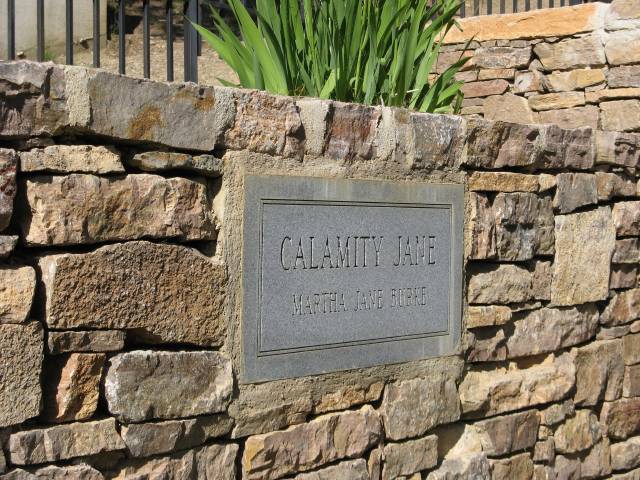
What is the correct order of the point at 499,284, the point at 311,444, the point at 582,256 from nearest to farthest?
1. the point at 311,444
2. the point at 499,284
3. the point at 582,256

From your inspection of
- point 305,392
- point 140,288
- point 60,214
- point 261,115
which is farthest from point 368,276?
point 60,214

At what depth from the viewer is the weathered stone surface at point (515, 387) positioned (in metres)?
3.61

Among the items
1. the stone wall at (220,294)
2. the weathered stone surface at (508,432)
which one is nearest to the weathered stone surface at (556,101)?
the stone wall at (220,294)

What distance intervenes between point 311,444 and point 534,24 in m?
3.15

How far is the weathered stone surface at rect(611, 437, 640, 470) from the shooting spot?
4379mm

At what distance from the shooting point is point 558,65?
16.9ft

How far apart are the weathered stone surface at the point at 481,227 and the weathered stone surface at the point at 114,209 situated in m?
1.25

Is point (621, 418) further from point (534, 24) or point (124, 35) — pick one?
point (124, 35)

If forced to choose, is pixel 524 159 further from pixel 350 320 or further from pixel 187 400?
pixel 187 400

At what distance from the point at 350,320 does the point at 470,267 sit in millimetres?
764

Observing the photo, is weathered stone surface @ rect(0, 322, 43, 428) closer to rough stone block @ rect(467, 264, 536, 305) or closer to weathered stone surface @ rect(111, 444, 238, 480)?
weathered stone surface @ rect(111, 444, 238, 480)

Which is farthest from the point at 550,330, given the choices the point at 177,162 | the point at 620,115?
the point at 177,162

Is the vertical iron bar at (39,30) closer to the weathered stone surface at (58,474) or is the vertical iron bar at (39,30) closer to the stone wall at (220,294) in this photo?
the stone wall at (220,294)

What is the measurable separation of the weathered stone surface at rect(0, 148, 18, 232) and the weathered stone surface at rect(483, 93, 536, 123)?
3.55 metres
